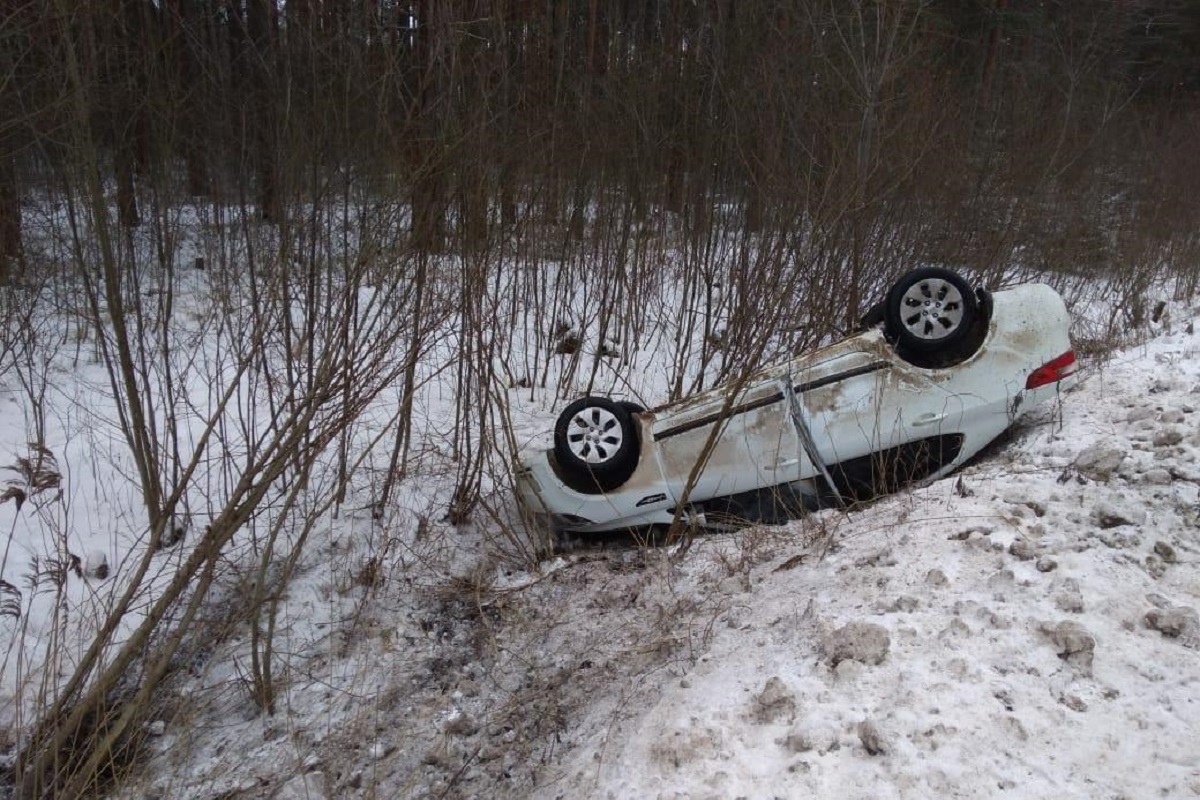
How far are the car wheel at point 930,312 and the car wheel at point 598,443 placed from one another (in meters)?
1.66

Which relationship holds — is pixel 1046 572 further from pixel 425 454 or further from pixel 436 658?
pixel 425 454

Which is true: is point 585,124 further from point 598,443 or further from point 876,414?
point 876,414

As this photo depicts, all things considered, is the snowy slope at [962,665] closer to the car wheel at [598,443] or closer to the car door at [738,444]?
the car door at [738,444]

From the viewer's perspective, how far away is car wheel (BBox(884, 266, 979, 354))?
480 centimetres

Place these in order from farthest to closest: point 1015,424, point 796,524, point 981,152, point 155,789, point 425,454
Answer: point 981,152 → point 425,454 → point 1015,424 → point 796,524 → point 155,789

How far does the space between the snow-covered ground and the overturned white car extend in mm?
268

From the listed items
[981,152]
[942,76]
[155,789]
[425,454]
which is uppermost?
[942,76]

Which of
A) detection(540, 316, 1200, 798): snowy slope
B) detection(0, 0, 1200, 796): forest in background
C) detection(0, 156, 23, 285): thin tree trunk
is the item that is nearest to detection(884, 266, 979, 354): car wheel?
detection(0, 0, 1200, 796): forest in background

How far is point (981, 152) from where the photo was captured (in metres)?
9.32

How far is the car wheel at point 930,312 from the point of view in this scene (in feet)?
15.8

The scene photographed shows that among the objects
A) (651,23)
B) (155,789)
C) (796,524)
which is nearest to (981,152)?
(651,23)

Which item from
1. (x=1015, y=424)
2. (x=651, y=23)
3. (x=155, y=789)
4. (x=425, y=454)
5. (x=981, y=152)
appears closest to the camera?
(x=155, y=789)

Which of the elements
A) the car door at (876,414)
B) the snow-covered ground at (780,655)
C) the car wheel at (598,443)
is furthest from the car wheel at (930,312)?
the car wheel at (598,443)

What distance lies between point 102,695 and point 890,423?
4066 millimetres
